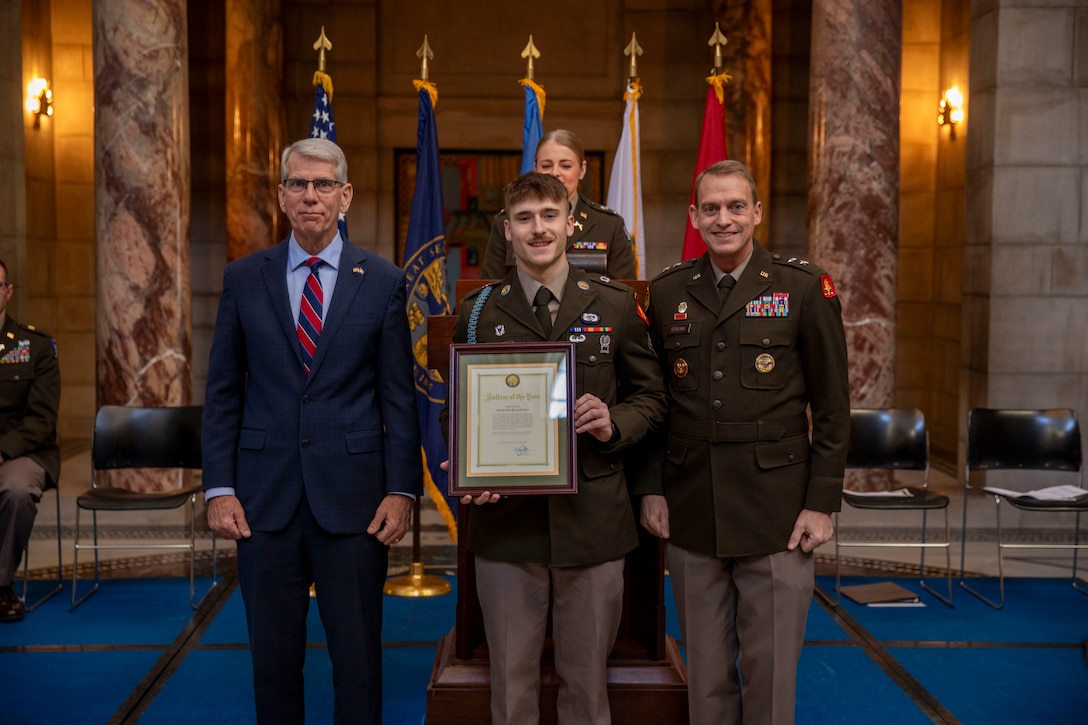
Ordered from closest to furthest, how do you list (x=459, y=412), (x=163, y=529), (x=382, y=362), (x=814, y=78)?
(x=459, y=412)
(x=382, y=362)
(x=163, y=529)
(x=814, y=78)

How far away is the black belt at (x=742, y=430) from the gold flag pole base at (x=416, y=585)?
128 inches

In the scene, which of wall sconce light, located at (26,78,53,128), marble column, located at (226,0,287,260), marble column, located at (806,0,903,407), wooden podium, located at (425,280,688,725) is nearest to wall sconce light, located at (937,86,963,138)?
marble column, located at (806,0,903,407)

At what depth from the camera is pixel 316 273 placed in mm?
3301

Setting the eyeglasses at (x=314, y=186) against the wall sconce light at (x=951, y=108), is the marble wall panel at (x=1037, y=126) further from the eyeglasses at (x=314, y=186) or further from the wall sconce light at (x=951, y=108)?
the eyeglasses at (x=314, y=186)

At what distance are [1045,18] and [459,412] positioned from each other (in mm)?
7489

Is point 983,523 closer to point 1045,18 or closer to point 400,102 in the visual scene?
point 1045,18

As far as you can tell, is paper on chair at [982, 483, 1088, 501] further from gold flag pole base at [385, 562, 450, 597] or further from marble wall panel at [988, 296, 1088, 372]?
gold flag pole base at [385, 562, 450, 597]

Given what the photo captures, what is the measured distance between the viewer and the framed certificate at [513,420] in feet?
9.91

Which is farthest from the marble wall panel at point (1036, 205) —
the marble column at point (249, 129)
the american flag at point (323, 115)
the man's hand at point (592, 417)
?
the man's hand at point (592, 417)

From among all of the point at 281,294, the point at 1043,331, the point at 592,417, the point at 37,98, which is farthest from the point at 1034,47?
the point at 37,98

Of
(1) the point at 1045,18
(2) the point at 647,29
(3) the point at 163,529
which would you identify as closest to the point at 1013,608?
(1) the point at 1045,18

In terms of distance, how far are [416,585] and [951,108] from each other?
7.05 m

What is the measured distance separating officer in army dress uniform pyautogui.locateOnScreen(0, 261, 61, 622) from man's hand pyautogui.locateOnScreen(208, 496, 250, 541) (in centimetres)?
302

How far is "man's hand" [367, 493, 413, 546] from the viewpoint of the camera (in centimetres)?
326
